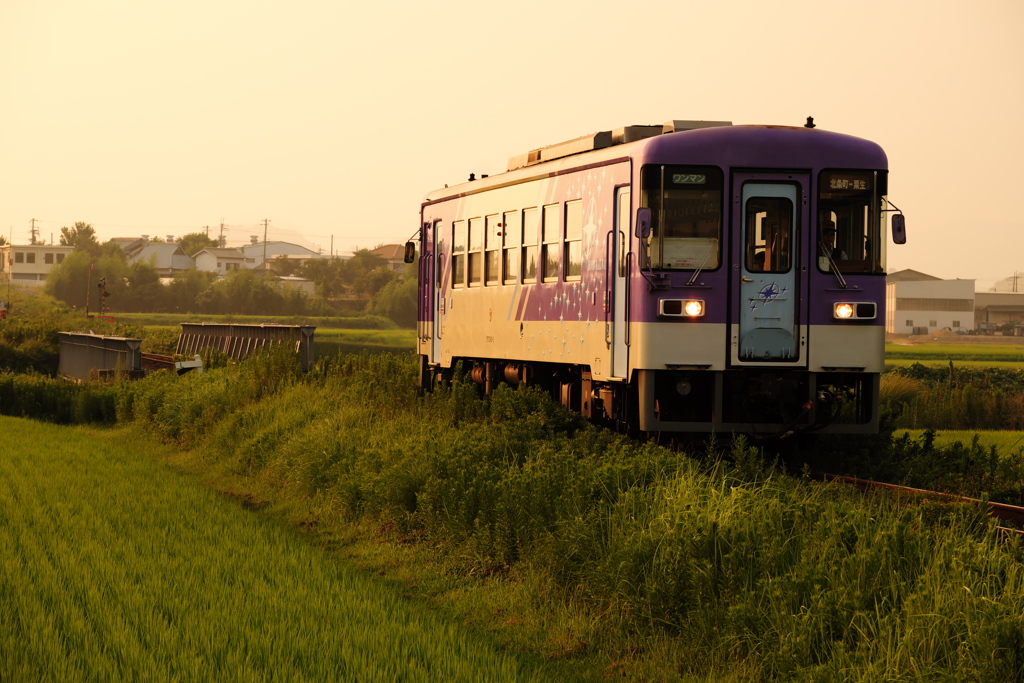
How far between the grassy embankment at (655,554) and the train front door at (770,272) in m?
1.86

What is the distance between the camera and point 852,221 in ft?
41.6

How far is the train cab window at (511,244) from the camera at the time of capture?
1648cm

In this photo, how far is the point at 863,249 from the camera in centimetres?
1263

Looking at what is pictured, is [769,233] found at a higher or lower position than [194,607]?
higher

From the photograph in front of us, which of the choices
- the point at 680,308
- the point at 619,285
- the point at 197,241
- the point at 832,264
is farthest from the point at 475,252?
the point at 197,241

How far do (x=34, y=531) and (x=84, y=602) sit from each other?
298 cm

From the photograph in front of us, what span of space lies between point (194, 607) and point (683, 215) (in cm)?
698

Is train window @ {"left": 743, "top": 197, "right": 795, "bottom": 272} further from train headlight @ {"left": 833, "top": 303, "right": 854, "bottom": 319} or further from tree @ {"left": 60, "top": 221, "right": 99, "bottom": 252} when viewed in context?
tree @ {"left": 60, "top": 221, "right": 99, "bottom": 252}

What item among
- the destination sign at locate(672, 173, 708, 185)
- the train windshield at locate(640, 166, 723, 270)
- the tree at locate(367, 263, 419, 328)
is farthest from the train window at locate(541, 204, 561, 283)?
the tree at locate(367, 263, 419, 328)

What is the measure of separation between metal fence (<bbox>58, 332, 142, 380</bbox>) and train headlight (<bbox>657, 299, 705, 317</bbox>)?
20666 mm

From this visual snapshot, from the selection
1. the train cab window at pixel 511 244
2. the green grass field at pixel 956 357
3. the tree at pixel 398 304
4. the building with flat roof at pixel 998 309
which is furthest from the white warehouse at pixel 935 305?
the train cab window at pixel 511 244

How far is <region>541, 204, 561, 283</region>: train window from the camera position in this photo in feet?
49.9

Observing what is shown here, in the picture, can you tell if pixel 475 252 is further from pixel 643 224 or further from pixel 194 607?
pixel 194 607

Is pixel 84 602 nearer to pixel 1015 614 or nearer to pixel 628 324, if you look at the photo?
pixel 1015 614
